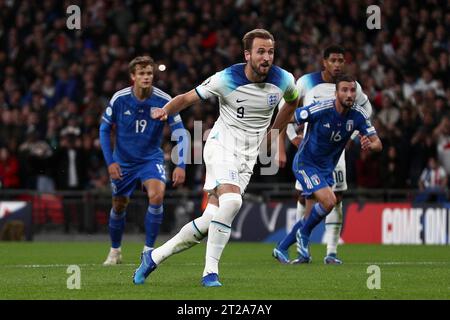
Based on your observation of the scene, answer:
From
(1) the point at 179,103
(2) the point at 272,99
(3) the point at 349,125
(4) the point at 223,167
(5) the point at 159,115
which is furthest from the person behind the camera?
(3) the point at 349,125

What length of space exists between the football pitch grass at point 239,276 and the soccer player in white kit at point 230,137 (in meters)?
0.37

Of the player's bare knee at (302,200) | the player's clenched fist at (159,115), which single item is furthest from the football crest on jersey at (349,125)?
the player's clenched fist at (159,115)

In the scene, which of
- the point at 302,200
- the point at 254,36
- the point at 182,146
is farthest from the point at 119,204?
the point at 254,36

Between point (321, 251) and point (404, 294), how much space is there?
801 centimetres

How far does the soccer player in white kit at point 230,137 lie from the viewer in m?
9.95

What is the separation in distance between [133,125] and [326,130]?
95.4 inches

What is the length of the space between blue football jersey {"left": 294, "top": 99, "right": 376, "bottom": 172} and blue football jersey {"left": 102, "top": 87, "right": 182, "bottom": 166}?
1.82m

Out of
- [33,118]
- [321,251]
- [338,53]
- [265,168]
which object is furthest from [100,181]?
[338,53]

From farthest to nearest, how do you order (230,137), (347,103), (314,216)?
(314,216) < (347,103) < (230,137)

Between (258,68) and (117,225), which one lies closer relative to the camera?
(258,68)

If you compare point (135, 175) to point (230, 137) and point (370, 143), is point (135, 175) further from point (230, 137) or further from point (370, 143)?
point (230, 137)

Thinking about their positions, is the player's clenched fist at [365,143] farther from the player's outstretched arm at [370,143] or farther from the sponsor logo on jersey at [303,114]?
the sponsor logo on jersey at [303,114]

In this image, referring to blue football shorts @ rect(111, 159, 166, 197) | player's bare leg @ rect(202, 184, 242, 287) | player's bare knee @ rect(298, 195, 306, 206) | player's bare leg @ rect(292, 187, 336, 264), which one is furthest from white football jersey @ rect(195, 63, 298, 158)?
player's bare knee @ rect(298, 195, 306, 206)

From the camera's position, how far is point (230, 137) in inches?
410
